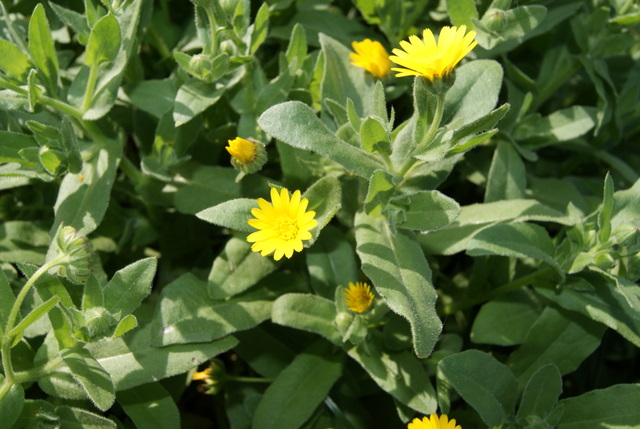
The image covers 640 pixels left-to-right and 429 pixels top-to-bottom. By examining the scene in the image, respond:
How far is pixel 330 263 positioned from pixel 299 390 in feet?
1.26

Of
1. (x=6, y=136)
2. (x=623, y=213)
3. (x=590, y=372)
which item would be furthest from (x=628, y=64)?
(x=6, y=136)

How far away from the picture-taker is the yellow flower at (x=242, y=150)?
6.39 feet

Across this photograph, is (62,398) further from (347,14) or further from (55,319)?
(347,14)

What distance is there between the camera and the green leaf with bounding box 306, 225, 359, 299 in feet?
6.93

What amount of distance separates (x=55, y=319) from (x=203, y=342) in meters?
0.40

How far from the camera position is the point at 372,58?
7.16 feet

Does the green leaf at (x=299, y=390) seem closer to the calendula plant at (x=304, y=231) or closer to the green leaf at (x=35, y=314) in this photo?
the calendula plant at (x=304, y=231)

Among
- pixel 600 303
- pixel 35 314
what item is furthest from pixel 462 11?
pixel 35 314

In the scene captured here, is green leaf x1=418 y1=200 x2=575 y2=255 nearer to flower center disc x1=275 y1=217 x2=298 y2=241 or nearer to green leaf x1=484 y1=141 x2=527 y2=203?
green leaf x1=484 y1=141 x2=527 y2=203

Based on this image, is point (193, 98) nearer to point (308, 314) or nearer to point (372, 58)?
point (372, 58)

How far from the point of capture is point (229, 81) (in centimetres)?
211

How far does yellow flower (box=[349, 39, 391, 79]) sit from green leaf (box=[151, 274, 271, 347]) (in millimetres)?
790

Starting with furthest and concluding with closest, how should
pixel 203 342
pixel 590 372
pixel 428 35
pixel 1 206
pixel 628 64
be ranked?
pixel 628 64 → pixel 590 372 → pixel 1 206 → pixel 203 342 → pixel 428 35

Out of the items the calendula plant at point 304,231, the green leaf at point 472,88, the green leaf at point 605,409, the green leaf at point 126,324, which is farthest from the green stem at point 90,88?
the green leaf at point 605,409
